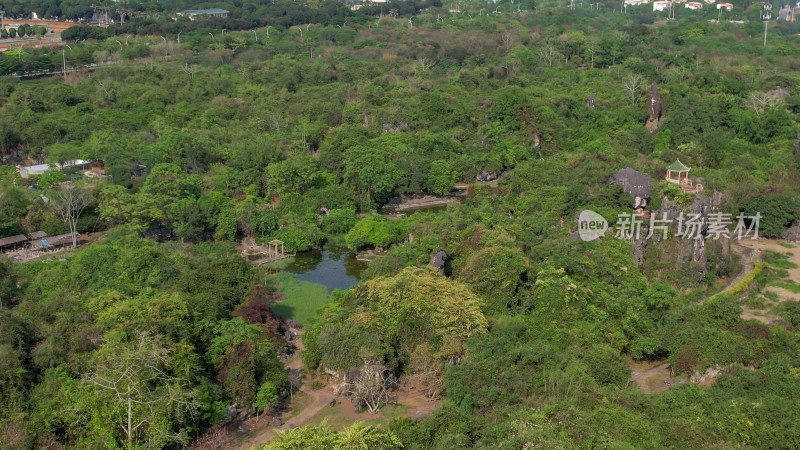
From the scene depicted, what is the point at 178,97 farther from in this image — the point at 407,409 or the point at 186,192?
the point at 407,409

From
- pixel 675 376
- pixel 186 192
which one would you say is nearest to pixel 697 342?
pixel 675 376

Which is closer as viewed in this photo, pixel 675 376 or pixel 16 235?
pixel 675 376

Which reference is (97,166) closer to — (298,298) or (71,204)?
(71,204)

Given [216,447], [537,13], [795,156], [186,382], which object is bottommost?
[216,447]

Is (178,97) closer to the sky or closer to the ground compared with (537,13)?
closer to the ground

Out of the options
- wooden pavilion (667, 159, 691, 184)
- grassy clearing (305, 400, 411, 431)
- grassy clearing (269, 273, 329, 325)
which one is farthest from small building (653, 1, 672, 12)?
grassy clearing (305, 400, 411, 431)

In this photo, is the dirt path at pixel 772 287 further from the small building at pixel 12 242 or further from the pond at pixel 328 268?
the small building at pixel 12 242

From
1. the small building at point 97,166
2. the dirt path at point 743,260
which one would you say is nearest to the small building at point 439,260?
the dirt path at point 743,260

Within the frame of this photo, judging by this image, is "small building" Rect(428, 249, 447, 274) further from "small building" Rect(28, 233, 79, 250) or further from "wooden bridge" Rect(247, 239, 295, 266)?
"small building" Rect(28, 233, 79, 250)
